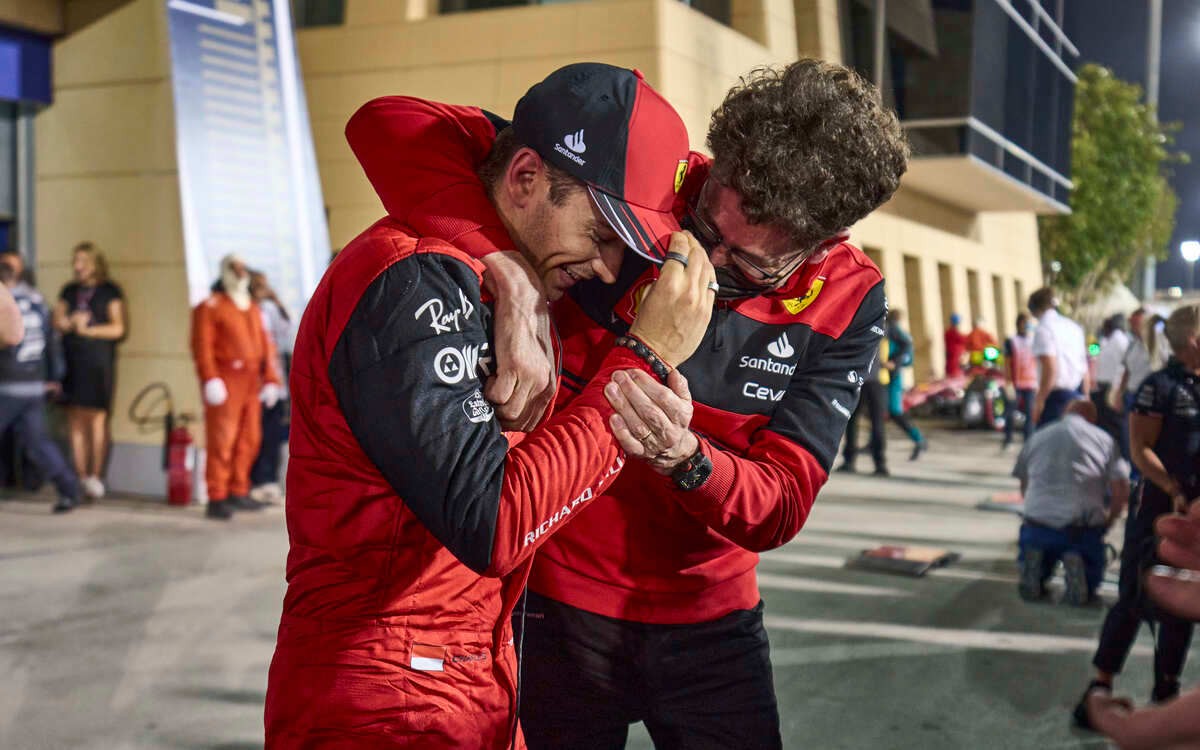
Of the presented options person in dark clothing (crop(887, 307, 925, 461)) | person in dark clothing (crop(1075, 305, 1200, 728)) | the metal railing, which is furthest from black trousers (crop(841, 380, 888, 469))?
the metal railing

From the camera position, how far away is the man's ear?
1725 mm

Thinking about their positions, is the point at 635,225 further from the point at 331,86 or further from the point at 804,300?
the point at 331,86

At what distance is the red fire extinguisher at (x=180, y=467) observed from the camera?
9156 millimetres

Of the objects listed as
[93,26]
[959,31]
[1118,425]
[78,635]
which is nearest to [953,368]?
[959,31]

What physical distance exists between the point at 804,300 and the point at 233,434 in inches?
286

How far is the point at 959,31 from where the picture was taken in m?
22.0

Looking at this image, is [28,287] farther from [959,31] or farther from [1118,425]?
[959,31]

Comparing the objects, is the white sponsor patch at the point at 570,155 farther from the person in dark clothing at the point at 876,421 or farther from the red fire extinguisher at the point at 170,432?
the person in dark clothing at the point at 876,421

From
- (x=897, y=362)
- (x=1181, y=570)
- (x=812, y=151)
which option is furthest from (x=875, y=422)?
A: (x=1181, y=570)

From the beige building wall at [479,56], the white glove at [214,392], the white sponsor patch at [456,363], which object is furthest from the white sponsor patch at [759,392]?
the beige building wall at [479,56]

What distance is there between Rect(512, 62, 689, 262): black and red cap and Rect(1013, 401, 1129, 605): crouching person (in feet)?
18.0

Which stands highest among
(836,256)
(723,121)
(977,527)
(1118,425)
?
(723,121)

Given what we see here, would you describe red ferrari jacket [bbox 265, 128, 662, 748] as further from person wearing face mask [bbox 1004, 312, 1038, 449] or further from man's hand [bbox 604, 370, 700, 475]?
person wearing face mask [bbox 1004, 312, 1038, 449]

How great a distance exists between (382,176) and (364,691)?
817mm
